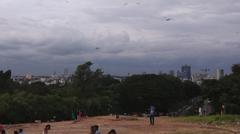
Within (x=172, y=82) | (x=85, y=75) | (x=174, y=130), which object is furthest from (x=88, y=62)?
(x=174, y=130)

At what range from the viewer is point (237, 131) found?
33.7 m

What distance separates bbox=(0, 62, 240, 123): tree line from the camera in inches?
2522

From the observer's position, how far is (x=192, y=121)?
44.7 metres

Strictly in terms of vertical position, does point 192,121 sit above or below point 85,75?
below

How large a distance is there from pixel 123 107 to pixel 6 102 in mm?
31180

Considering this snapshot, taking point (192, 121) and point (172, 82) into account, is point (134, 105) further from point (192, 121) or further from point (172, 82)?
point (192, 121)

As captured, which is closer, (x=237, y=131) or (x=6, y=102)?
(x=237, y=131)

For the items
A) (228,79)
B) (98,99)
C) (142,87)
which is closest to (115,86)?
(142,87)

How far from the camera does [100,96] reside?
83000 mm

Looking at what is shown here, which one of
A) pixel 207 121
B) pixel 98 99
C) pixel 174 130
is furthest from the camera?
pixel 98 99

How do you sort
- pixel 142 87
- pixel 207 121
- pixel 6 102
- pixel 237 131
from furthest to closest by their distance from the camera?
pixel 142 87 < pixel 6 102 < pixel 207 121 < pixel 237 131

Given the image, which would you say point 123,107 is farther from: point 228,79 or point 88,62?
point 228,79

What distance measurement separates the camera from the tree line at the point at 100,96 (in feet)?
210

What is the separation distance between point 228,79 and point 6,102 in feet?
92.9
